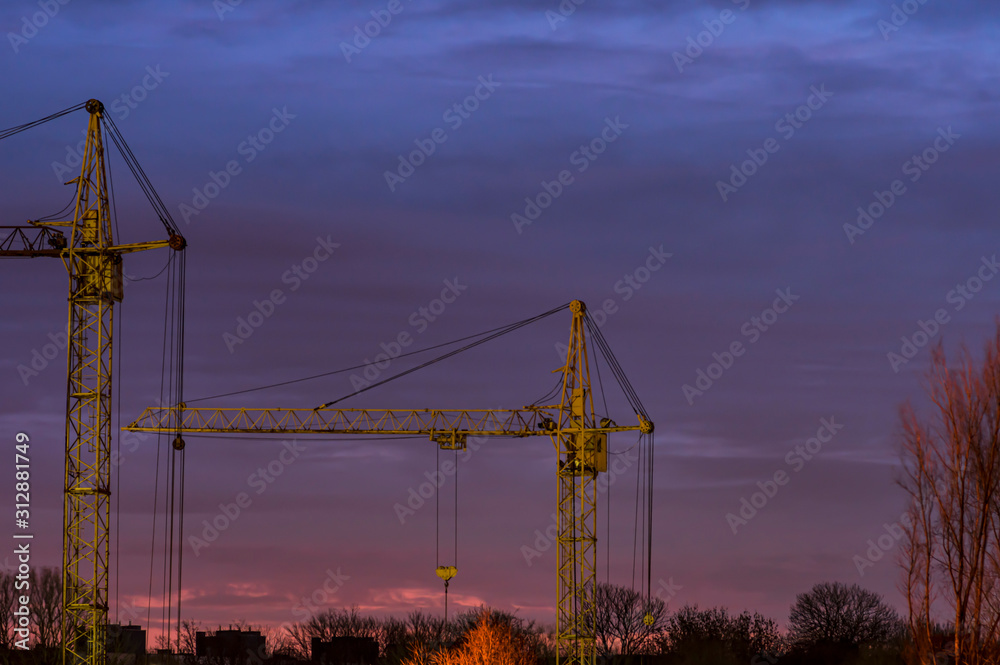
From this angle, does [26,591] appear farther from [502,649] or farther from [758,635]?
[758,635]

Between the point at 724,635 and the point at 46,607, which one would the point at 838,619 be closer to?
the point at 724,635

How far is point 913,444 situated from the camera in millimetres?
37188

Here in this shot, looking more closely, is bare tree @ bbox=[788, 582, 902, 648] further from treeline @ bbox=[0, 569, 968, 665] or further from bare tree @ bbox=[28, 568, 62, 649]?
bare tree @ bbox=[28, 568, 62, 649]

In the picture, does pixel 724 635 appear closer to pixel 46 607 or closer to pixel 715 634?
pixel 715 634

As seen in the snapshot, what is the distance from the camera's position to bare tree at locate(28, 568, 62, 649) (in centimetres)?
9088

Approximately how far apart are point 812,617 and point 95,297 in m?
68.7

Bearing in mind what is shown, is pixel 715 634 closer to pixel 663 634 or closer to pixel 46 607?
pixel 663 634

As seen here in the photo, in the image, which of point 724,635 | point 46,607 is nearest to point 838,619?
point 724,635

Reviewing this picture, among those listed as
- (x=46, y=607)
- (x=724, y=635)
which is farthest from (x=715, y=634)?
(x=46, y=607)

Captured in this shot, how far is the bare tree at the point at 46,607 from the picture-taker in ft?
298

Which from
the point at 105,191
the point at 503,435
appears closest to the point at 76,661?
the point at 105,191

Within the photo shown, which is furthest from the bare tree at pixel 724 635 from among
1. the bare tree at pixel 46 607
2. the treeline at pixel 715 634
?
the bare tree at pixel 46 607

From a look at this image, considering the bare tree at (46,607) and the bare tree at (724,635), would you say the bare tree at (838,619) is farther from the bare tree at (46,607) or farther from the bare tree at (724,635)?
the bare tree at (46,607)

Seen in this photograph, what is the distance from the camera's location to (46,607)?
308 feet
